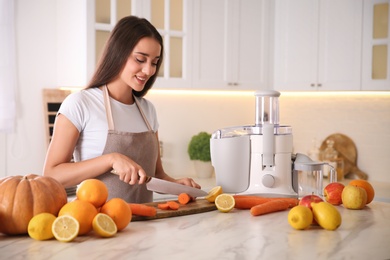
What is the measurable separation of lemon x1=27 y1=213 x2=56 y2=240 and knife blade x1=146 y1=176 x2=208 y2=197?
19.8 inches

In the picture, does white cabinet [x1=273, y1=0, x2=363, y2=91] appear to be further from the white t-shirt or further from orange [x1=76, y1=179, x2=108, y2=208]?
orange [x1=76, y1=179, x2=108, y2=208]

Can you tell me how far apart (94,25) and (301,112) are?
5.93 feet

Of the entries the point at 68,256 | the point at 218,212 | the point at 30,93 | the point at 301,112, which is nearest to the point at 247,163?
the point at 218,212

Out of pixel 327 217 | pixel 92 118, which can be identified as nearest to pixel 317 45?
pixel 92 118

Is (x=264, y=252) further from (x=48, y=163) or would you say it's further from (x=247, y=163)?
(x=48, y=163)

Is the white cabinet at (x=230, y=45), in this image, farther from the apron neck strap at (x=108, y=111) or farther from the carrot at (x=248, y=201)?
the carrot at (x=248, y=201)

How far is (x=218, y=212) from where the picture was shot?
2074 millimetres

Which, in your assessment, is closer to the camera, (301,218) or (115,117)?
(301,218)

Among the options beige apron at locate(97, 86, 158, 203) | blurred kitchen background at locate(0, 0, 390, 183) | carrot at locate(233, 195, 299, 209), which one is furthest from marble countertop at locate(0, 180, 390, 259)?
blurred kitchen background at locate(0, 0, 390, 183)

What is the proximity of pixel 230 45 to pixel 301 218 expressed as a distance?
2.67 metres

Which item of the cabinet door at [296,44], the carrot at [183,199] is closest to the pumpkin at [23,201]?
the carrot at [183,199]

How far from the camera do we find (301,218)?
1769 millimetres

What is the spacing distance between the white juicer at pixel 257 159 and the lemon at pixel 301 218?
480mm

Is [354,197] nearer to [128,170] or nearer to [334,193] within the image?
[334,193]
